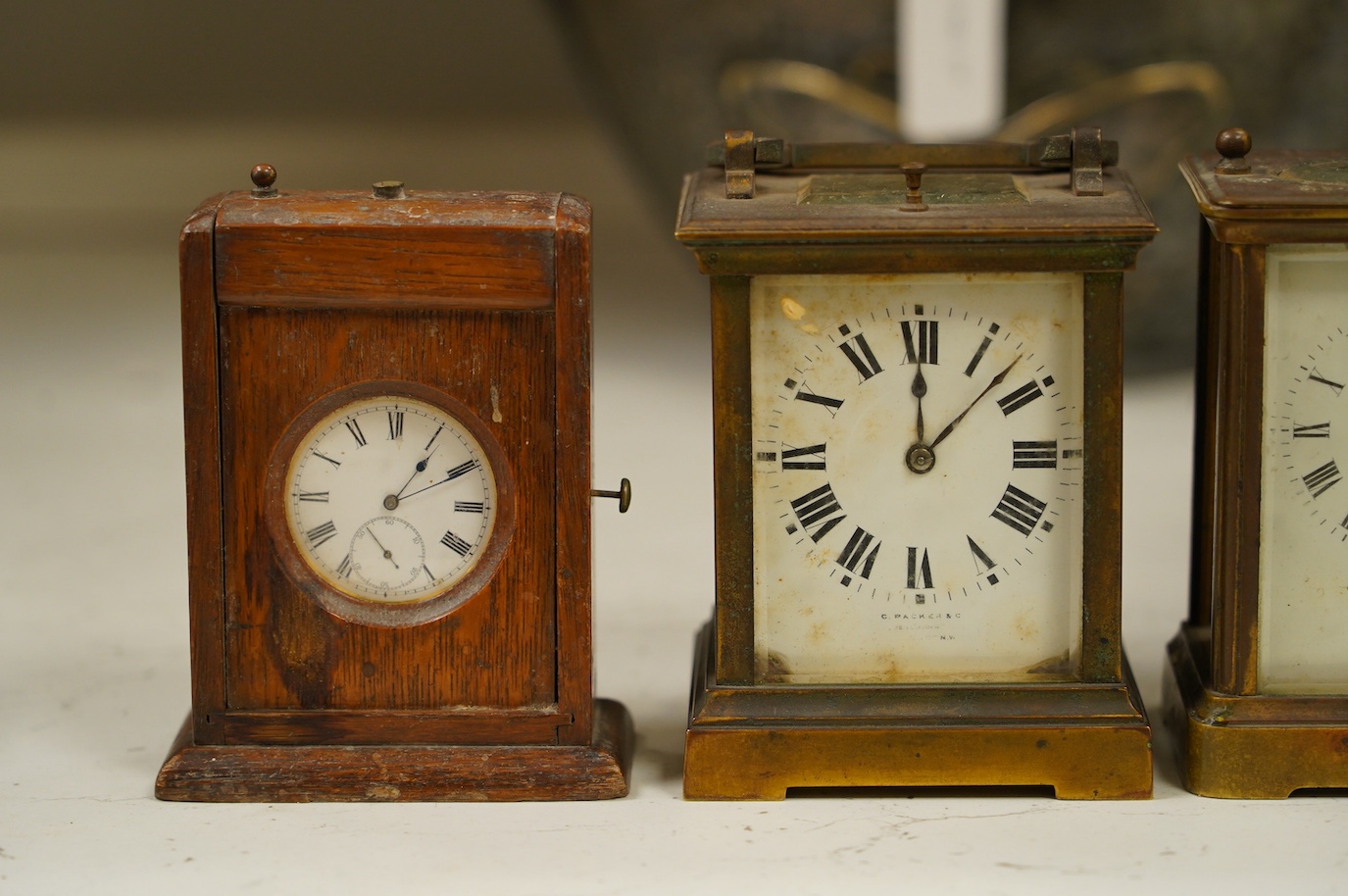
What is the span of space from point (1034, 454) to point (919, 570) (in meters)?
0.19

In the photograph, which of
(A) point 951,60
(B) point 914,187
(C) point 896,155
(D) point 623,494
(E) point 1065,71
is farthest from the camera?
(E) point 1065,71

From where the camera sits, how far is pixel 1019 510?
253cm

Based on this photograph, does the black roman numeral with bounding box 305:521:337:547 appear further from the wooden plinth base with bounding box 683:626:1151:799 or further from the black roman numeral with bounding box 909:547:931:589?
the black roman numeral with bounding box 909:547:931:589

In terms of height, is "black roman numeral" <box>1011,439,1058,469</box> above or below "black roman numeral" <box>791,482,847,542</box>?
above

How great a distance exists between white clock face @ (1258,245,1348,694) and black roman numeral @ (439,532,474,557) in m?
0.94

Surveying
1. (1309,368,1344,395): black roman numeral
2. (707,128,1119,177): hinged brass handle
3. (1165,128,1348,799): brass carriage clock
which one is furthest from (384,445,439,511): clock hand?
(1309,368,1344,395): black roman numeral

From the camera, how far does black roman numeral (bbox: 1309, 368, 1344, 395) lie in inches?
98.3

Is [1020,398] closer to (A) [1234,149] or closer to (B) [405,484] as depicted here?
(A) [1234,149]

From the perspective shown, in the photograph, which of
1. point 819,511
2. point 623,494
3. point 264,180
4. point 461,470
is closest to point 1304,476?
point 819,511

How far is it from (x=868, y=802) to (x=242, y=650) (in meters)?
0.78

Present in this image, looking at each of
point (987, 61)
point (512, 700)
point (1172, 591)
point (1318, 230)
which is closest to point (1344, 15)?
point (987, 61)

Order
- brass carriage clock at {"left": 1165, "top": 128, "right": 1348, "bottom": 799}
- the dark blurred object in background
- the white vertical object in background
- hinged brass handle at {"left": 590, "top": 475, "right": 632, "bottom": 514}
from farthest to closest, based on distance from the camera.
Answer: the dark blurred object in background
the white vertical object in background
hinged brass handle at {"left": 590, "top": 475, "right": 632, "bottom": 514}
brass carriage clock at {"left": 1165, "top": 128, "right": 1348, "bottom": 799}

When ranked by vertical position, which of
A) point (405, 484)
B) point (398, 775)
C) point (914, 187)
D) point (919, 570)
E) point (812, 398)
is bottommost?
point (398, 775)

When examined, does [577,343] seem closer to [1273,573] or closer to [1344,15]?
[1273,573]
